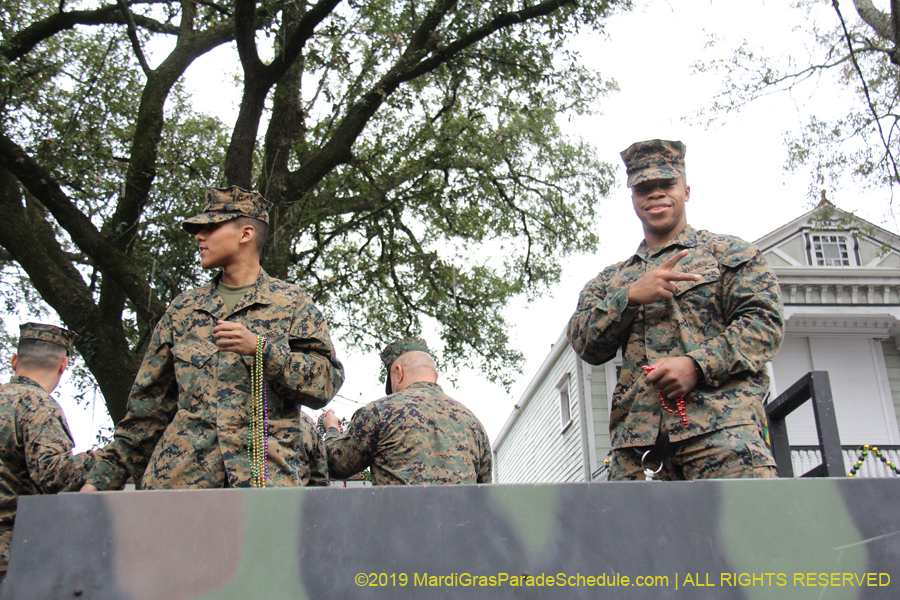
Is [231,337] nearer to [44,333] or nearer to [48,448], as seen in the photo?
[48,448]

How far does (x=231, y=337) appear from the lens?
2.98 m

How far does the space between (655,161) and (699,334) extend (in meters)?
0.75

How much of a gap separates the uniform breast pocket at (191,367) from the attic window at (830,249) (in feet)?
49.1

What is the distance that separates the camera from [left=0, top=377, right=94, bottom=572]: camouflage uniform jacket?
4031mm

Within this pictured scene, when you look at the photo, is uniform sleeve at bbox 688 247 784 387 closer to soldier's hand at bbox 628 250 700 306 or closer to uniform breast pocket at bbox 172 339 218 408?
soldier's hand at bbox 628 250 700 306

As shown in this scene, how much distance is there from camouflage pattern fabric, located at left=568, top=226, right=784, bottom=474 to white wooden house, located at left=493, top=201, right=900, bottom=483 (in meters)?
10.5

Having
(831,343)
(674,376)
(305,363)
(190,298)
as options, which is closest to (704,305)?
(674,376)

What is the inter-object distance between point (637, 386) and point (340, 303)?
1033 centimetres

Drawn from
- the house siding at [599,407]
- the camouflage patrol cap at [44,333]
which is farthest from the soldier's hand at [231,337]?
the house siding at [599,407]

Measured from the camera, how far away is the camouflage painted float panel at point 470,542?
180cm

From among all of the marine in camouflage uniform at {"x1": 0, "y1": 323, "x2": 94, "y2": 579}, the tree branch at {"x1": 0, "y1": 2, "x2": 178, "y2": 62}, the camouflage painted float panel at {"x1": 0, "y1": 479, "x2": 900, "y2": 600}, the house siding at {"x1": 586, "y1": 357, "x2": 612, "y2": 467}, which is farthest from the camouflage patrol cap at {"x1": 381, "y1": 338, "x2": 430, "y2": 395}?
the house siding at {"x1": 586, "y1": 357, "x2": 612, "y2": 467}

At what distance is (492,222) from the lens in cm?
1327

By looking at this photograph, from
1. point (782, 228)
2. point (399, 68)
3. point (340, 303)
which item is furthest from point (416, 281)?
point (782, 228)

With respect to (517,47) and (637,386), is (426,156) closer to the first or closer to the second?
(517,47)
